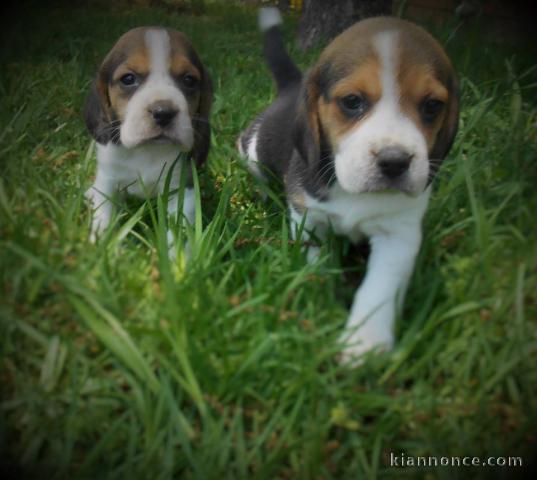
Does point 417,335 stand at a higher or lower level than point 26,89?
lower

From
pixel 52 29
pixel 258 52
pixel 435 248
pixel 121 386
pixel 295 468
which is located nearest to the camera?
pixel 295 468

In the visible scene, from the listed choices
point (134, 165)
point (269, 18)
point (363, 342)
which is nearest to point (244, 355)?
point (363, 342)

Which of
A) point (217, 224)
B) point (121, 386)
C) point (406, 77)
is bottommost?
point (121, 386)

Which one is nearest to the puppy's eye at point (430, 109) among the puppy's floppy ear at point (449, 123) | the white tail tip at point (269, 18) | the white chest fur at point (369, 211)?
the puppy's floppy ear at point (449, 123)

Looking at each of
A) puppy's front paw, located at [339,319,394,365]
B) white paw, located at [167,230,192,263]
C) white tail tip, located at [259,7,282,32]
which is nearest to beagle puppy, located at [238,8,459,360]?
puppy's front paw, located at [339,319,394,365]

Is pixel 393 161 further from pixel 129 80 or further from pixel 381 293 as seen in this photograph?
pixel 129 80

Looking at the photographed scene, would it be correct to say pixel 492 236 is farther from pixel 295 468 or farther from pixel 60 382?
pixel 60 382

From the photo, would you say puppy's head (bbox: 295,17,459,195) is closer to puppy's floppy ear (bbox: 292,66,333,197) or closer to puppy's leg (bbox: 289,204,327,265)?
puppy's floppy ear (bbox: 292,66,333,197)

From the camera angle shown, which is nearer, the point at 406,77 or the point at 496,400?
the point at 496,400

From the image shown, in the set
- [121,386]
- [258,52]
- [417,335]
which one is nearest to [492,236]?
[417,335]
